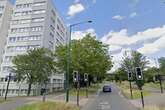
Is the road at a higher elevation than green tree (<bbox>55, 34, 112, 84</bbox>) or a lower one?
lower

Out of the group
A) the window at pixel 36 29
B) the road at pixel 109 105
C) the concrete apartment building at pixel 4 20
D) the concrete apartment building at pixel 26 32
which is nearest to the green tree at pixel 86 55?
the road at pixel 109 105

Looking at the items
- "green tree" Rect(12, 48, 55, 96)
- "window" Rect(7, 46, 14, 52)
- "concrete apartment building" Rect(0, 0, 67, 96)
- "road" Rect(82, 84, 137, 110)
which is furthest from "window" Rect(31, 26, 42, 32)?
"road" Rect(82, 84, 137, 110)

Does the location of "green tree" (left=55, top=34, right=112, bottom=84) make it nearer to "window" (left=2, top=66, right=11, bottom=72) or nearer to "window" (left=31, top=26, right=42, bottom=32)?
"window" (left=31, top=26, right=42, bottom=32)

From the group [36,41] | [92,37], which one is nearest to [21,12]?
[36,41]

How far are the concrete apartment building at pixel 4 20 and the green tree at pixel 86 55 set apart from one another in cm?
3104

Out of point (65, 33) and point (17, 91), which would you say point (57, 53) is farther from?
point (65, 33)

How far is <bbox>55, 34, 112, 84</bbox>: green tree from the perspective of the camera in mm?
40312

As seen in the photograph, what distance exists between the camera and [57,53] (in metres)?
46.3

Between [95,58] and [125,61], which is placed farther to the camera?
[125,61]

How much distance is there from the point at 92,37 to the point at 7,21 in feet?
133

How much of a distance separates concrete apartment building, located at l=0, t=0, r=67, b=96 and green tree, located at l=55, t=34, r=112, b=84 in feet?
60.3

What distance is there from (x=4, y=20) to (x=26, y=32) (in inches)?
462

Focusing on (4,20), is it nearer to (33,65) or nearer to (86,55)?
(33,65)

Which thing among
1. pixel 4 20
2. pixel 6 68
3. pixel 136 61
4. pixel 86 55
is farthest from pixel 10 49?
pixel 136 61
